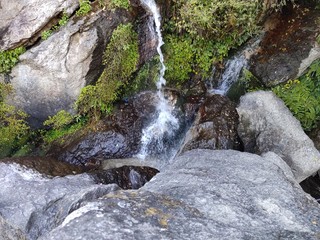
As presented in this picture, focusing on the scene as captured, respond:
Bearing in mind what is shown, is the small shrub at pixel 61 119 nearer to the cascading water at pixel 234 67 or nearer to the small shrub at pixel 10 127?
the small shrub at pixel 10 127

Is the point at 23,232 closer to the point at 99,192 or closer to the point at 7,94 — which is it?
the point at 99,192

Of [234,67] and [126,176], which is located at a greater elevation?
[234,67]

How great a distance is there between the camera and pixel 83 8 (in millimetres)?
8125

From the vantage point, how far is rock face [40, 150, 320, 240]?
3.37 m

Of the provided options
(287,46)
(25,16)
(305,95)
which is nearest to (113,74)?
(25,16)

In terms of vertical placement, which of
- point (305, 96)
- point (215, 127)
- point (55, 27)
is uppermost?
point (55, 27)

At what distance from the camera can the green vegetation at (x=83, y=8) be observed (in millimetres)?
8117

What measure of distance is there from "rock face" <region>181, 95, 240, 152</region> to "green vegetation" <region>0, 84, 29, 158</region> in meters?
4.02

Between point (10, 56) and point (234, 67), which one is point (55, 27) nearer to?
point (10, 56)

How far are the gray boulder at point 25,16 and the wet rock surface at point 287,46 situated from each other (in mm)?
4519

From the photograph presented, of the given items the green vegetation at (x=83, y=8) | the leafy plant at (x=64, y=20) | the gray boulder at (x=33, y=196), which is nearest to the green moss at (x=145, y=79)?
the green vegetation at (x=83, y=8)

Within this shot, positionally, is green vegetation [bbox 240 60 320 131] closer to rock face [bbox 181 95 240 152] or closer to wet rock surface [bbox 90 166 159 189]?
rock face [bbox 181 95 240 152]

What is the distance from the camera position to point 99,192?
423 cm

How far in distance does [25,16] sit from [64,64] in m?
1.29
